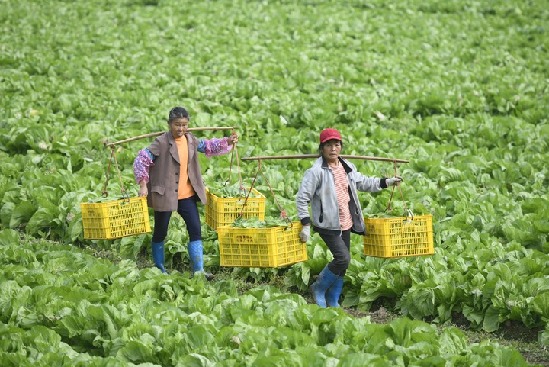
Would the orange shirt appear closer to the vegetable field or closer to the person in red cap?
the vegetable field

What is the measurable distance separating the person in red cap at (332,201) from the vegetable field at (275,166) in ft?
2.19

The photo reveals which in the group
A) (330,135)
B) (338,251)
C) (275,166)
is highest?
(330,135)

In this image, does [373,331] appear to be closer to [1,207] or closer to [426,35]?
[1,207]

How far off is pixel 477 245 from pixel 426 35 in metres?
17.0

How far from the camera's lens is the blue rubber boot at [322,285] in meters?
8.95

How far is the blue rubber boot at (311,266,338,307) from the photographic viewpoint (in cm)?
895

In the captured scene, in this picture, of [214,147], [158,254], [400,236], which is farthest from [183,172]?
[400,236]

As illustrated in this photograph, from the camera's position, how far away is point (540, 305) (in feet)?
28.0

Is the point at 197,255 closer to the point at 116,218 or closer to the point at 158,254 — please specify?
the point at 158,254

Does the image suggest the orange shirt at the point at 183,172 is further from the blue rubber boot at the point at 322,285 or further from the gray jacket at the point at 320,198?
the blue rubber boot at the point at 322,285

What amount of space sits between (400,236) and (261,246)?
1.43 metres

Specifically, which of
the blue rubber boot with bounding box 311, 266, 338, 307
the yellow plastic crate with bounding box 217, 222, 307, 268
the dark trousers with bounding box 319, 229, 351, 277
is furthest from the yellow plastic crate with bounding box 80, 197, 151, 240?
the dark trousers with bounding box 319, 229, 351, 277

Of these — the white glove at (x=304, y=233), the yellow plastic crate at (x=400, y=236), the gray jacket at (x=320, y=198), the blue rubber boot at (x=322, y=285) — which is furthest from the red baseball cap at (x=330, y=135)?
the blue rubber boot at (x=322, y=285)

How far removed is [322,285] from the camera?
356 inches
